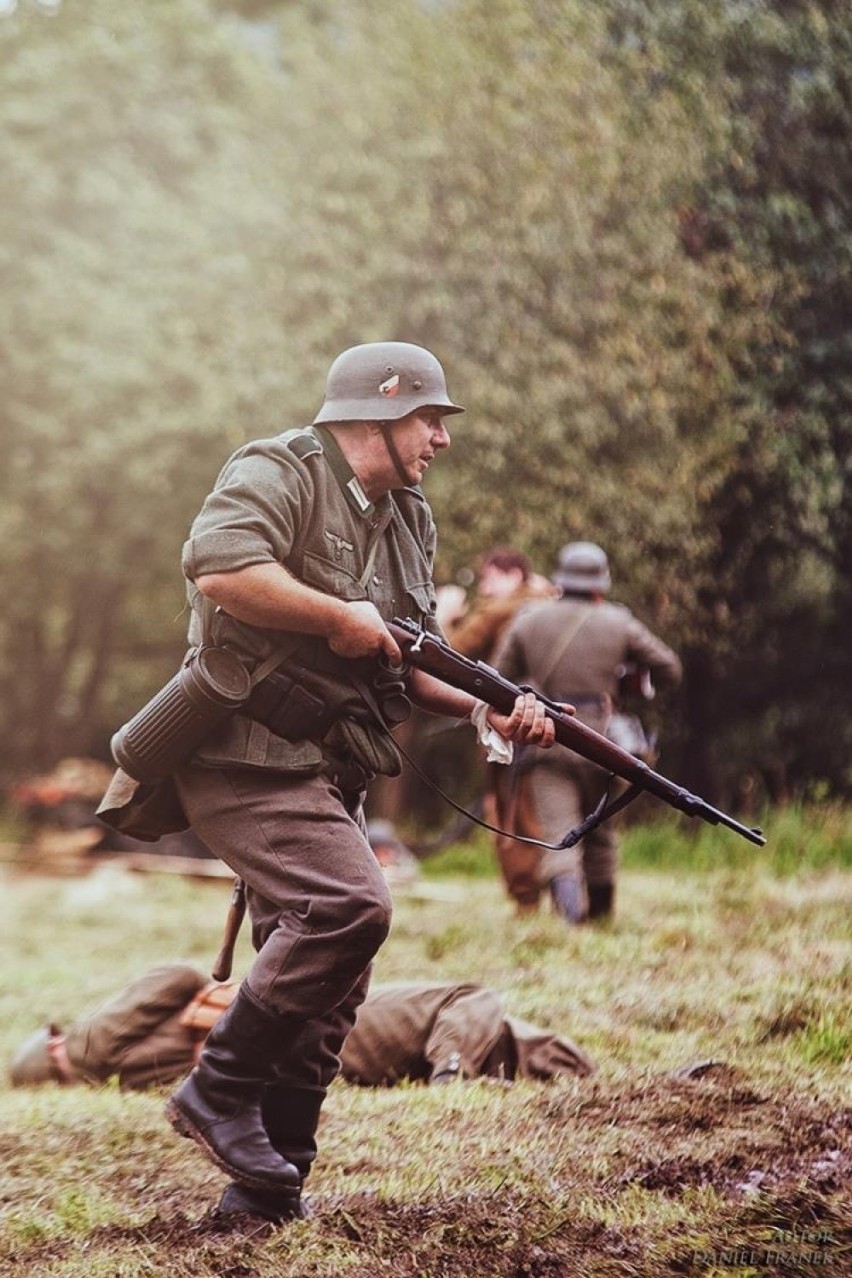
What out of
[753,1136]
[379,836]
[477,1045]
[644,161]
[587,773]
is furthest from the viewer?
[644,161]

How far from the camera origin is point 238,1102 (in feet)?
14.0

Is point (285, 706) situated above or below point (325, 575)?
below

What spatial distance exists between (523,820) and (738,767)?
8.02 m

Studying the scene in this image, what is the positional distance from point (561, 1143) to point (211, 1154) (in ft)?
3.74

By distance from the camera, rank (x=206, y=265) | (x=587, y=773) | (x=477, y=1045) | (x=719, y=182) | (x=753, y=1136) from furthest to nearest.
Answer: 1. (x=206, y=265)
2. (x=719, y=182)
3. (x=587, y=773)
4. (x=477, y=1045)
5. (x=753, y=1136)

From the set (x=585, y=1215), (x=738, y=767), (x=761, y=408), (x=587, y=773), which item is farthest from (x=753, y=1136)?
(x=738, y=767)

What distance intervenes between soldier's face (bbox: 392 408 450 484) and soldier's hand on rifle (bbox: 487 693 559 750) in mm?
617

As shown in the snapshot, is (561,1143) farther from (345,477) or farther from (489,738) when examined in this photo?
(345,477)

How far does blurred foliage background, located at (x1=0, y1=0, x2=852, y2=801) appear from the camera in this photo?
14.4 meters

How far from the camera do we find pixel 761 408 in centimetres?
1488

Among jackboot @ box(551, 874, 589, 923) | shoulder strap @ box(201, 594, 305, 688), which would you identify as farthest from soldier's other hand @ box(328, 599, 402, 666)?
jackboot @ box(551, 874, 589, 923)

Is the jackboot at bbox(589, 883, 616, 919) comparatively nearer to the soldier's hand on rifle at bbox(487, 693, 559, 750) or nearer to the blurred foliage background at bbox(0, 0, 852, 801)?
the blurred foliage background at bbox(0, 0, 852, 801)

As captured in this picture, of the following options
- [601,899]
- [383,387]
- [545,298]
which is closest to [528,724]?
[383,387]

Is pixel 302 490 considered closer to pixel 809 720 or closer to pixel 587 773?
pixel 587 773
